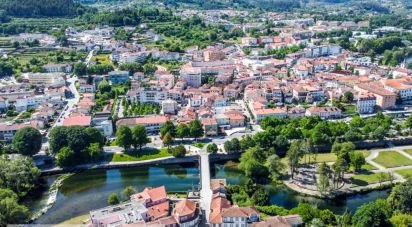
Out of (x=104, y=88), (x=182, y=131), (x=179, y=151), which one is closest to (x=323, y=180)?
(x=179, y=151)

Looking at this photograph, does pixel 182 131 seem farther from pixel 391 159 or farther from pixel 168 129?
pixel 391 159

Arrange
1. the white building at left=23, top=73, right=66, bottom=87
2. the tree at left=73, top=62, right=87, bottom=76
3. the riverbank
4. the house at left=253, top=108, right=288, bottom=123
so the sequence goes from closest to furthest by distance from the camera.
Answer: the riverbank < the house at left=253, top=108, right=288, bottom=123 < the white building at left=23, top=73, right=66, bottom=87 < the tree at left=73, top=62, right=87, bottom=76

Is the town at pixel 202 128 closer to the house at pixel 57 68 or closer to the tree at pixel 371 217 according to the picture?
the tree at pixel 371 217

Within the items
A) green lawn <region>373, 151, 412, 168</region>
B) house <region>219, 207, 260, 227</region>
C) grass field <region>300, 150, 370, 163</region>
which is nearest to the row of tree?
house <region>219, 207, 260, 227</region>

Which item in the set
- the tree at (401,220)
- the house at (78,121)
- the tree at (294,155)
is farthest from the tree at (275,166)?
the house at (78,121)

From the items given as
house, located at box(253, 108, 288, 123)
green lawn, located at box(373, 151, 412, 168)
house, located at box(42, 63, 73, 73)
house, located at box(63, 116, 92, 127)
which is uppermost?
house, located at box(42, 63, 73, 73)

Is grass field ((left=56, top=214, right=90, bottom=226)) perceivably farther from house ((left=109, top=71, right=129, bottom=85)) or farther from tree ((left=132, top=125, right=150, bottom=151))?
house ((left=109, top=71, right=129, bottom=85))
